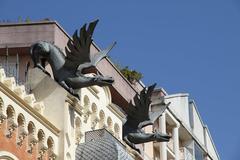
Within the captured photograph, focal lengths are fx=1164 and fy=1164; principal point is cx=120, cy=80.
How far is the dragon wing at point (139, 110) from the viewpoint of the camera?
39.8 meters

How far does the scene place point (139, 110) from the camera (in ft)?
131

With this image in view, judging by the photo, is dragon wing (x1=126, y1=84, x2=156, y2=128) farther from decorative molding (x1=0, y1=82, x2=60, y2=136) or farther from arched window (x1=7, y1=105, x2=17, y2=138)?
arched window (x1=7, y1=105, x2=17, y2=138)

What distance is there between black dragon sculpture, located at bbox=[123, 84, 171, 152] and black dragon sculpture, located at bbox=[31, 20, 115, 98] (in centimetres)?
440

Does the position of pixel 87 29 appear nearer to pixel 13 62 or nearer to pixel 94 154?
pixel 94 154

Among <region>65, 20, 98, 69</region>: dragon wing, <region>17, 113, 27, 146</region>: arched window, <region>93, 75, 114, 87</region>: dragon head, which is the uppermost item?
<region>65, 20, 98, 69</region>: dragon wing

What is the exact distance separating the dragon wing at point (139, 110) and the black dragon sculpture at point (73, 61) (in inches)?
178

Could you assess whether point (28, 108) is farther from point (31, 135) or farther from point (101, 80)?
point (101, 80)

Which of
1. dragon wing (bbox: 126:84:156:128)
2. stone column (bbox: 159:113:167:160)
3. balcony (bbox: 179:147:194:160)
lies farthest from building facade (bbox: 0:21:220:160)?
balcony (bbox: 179:147:194:160)

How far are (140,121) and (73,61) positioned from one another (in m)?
5.48

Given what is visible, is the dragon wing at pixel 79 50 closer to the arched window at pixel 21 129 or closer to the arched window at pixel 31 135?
the arched window at pixel 31 135

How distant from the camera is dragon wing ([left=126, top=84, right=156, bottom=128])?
39.8 m

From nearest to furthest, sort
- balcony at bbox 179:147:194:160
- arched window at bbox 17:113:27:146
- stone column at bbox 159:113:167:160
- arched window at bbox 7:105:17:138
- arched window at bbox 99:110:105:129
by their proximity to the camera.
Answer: arched window at bbox 7:105:17:138, arched window at bbox 17:113:27:146, arched window at bbox 99:110:105:129, stone column at bbox 159:113:167:160, balcony at bbox 179:147:194:160

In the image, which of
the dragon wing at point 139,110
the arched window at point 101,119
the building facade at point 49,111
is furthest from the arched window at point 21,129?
the dragon wing at point 139,110

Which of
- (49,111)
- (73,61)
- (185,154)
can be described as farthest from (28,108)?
(185,154)
